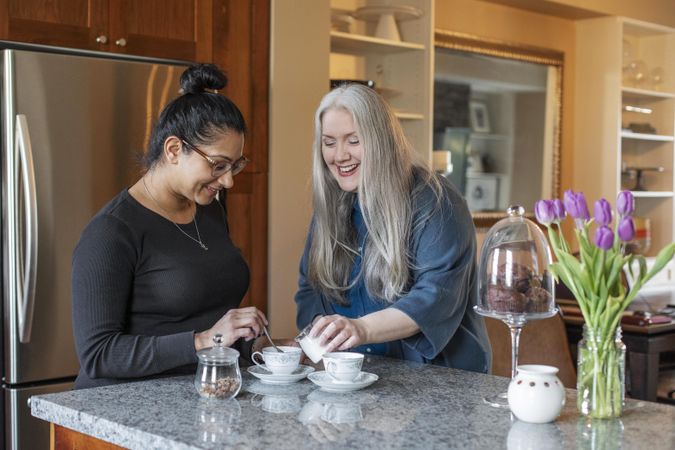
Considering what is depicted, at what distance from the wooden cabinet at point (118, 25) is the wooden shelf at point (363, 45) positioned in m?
0.83

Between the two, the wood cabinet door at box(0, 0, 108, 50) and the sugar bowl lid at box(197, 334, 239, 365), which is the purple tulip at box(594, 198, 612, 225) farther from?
the wood cabinet door at box(0, 0, 108, 50)

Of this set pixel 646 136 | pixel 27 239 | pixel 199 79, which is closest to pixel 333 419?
pixel 199 79

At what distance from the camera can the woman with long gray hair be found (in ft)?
7.38

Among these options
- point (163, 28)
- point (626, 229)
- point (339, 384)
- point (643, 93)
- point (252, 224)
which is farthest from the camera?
point (643, 93)

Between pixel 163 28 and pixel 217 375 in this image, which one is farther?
pixel 163 28

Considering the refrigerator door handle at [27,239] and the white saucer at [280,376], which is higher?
the refrigerator door handle at [27,239]

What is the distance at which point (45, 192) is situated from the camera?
3111 millimetres

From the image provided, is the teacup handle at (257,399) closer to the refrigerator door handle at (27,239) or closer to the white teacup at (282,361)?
the white teacup at (282,361)

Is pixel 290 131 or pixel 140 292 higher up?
pixel 290 131

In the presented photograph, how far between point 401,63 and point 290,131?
1.12 m

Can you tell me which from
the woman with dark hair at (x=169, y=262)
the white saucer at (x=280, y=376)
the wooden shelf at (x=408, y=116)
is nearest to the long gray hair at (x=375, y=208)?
the woman with dark hair at (x=169, y=262)

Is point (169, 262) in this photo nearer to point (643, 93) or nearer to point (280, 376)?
point (280, 376)

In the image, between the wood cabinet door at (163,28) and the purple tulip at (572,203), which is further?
the wood cabinet door at (163,28)

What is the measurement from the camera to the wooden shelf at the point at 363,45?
4.36 metres
